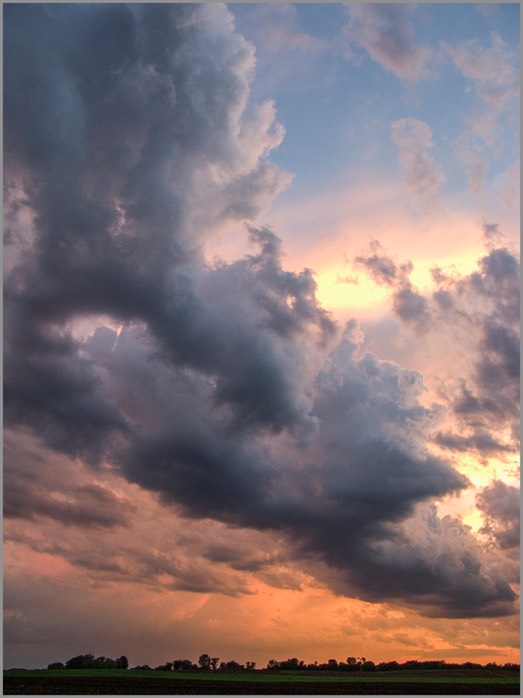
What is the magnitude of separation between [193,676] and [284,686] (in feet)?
57.5

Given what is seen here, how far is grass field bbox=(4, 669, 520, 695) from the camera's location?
72938 millimetres

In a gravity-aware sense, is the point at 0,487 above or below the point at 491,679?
above

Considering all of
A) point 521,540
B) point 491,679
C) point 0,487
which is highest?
point 0,487

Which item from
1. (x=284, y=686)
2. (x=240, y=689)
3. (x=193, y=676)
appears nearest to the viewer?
(x=240, y=689)

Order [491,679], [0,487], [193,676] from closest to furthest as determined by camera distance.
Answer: [0,487]
[193,676]
[491,679]

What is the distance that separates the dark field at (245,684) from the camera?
72562 mm

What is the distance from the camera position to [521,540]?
4416cm

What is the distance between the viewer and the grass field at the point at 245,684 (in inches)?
2872

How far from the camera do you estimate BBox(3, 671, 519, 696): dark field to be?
2857 inches

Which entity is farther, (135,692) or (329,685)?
(329,685)

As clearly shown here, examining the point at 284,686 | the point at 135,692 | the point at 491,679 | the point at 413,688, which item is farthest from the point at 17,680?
the point at 491,679

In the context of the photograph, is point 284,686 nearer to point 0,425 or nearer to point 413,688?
point 413,688

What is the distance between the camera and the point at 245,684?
8500 centimetres

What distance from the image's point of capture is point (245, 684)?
279 ft
